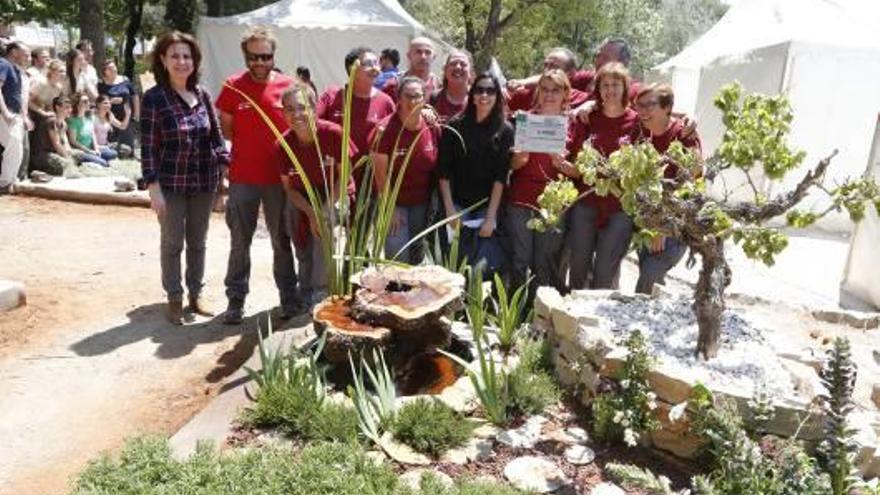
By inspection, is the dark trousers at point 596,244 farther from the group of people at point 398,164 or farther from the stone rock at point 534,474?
the stone rock at point 534,474

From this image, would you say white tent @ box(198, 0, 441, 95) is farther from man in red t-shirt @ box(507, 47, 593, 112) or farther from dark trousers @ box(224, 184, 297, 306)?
dark trousers @ box(224, 184, 297, 306)

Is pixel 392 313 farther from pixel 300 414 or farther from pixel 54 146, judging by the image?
pixel 54 146

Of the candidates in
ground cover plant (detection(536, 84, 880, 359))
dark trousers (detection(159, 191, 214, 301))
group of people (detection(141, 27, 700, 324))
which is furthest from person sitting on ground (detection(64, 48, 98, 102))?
ground cover plant (detection(536, 84, 880, 359))

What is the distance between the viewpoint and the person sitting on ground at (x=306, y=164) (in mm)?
4156

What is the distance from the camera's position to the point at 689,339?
3463mm

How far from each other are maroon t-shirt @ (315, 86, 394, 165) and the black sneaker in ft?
4.05

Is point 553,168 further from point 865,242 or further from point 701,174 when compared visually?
point 865,242

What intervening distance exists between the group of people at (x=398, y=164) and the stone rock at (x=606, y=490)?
1.73 meters

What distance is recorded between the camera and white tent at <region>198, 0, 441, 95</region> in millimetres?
12906

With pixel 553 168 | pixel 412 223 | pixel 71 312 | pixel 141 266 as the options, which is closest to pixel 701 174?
pixel 553 168

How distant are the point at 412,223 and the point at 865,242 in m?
4.06

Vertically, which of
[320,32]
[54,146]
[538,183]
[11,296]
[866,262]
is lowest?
[11,296]

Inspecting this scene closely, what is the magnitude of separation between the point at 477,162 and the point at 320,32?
9.55m

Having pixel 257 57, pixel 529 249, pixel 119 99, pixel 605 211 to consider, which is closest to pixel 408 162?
pixel 529 249
